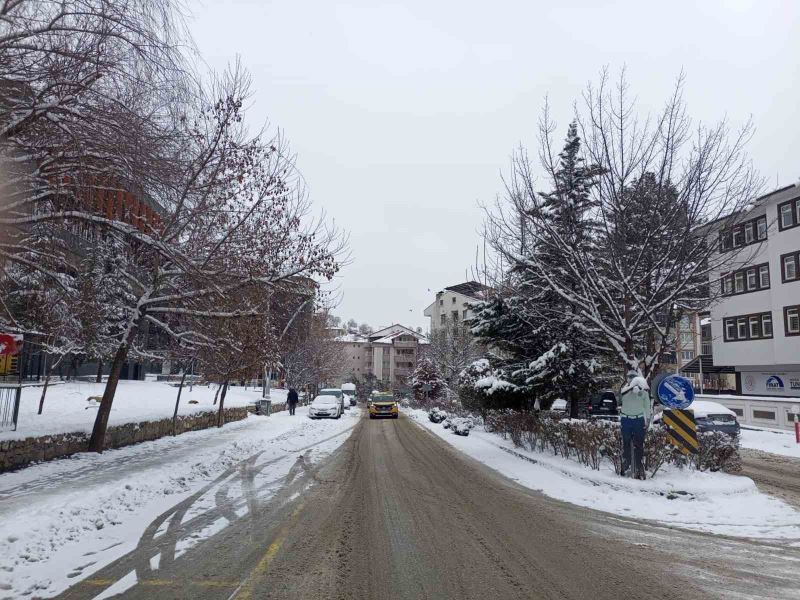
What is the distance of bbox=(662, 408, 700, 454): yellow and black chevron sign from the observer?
10.4 meters

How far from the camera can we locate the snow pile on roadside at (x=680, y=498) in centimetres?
788

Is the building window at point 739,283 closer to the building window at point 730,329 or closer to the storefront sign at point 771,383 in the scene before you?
the building window at point 730,329

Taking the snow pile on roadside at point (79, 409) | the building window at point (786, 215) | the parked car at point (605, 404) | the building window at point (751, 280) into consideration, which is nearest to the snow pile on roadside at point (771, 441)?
the parked car at point (605, 404)

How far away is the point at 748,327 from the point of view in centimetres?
3300

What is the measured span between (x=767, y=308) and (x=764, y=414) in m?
8.05

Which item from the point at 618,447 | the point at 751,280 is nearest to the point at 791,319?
the point at 751,280

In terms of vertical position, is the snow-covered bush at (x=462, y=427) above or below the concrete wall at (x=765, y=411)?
below

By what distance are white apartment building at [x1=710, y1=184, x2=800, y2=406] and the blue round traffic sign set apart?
19.7m

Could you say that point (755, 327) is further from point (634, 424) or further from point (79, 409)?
point (79, 409)

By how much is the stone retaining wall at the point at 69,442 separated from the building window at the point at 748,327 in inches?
1234

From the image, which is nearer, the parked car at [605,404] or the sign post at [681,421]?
the sign post at [681,421]

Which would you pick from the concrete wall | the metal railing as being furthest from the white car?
the metal railing

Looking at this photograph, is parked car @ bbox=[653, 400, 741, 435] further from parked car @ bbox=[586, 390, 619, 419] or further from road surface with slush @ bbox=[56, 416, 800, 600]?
road surface with slush @ bbox=[56, 416, 800, 600]

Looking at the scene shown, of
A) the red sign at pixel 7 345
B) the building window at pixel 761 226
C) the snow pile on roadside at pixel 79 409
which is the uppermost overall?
the building window at pixel 761 226
